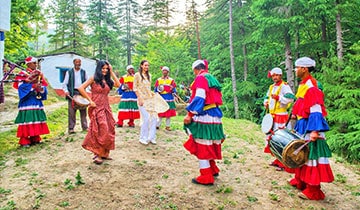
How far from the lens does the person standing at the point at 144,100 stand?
6.28m

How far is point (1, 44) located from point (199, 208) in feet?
36.2

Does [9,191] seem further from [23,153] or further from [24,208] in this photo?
[23,153]

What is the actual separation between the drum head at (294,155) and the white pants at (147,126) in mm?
3286

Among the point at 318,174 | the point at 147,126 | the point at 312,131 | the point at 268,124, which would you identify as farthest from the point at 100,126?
the point at 318,174

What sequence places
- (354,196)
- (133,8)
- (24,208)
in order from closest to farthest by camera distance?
(24,208) → (354,196) → (133,8)

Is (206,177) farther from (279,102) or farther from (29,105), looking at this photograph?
(29,105)

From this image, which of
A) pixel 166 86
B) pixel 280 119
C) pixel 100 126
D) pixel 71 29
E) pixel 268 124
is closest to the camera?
pixel 100 126

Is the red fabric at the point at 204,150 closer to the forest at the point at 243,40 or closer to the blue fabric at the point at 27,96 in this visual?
the blue fabric at the point at 27,96

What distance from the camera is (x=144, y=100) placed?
6.29 m

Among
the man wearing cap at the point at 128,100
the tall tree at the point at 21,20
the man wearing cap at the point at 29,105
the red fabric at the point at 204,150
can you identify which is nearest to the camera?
the red fabric at the point at 204,150

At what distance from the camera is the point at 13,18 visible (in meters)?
12.1

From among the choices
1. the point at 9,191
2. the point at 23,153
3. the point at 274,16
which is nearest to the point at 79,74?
the point at 23,153

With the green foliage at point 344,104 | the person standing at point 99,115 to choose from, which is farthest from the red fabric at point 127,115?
the green foliage at point 344,104

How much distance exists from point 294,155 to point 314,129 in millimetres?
462
